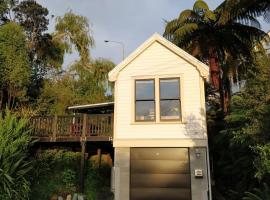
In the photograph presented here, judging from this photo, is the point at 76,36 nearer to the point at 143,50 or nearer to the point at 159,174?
the point at 143,50

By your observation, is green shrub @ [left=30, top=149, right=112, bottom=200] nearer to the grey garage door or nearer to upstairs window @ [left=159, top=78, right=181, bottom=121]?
the grey garage door

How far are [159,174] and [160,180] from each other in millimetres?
210

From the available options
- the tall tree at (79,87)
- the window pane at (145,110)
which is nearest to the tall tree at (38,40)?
the tall tree at (79,87)

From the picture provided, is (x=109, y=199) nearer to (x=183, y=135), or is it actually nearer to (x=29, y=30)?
(x=183, y=135)

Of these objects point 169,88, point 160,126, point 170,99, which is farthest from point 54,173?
point 169,88

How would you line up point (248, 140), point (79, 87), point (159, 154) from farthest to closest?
point (79, 87) → point (159, 154) → point (248, 140)

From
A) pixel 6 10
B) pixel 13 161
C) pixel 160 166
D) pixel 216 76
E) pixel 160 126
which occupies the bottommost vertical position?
pixel 160 166

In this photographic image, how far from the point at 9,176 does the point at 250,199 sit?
765 cm

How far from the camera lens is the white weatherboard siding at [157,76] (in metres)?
12.1

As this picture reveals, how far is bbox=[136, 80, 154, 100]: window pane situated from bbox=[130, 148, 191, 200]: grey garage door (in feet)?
6.50

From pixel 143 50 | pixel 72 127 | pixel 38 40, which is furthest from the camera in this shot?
pixel 38 40

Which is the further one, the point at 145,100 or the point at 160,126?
the point at 145,100

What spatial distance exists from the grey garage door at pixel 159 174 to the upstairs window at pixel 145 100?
1221 mm

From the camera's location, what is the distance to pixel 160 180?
39.0ft
